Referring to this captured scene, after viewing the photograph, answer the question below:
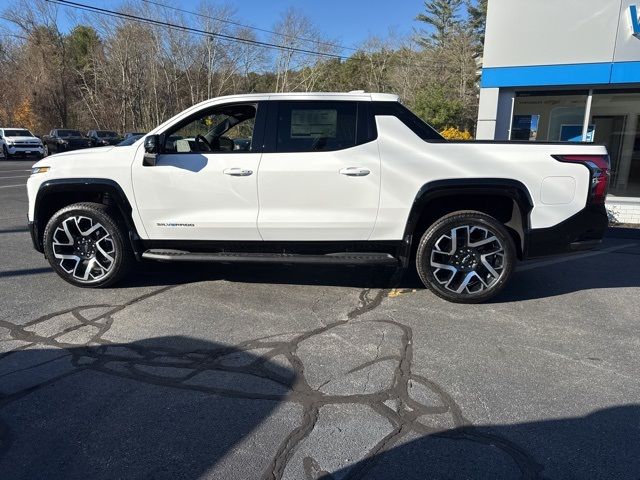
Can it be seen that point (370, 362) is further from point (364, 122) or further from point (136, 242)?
point (136, 242)

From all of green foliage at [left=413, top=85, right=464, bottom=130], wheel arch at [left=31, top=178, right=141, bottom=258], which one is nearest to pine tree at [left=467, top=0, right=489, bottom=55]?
green foliage at [left=413, top=85, right=464, bottom=130]

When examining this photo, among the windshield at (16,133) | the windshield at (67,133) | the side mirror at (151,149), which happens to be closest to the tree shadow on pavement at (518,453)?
the side mirror at (151,149)

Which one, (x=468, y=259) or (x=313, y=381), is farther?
(x=468, y=259)

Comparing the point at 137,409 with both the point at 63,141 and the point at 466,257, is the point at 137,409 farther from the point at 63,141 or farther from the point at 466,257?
the point at 63,141

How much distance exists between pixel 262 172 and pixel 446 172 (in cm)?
172

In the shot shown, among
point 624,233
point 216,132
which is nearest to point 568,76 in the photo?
point 624,233

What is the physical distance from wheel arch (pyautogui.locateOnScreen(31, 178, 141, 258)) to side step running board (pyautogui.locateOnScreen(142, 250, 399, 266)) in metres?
0.47

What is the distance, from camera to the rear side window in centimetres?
451

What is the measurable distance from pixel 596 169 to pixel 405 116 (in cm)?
181

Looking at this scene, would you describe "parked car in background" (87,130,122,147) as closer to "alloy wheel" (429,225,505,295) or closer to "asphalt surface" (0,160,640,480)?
"asphalt surface" (0,160,640,480)

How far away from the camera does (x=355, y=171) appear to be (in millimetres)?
4395

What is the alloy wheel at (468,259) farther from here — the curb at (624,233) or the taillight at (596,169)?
the curb at (624,233)

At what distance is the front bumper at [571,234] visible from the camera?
441 cm

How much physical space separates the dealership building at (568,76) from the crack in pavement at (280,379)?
747 cm
